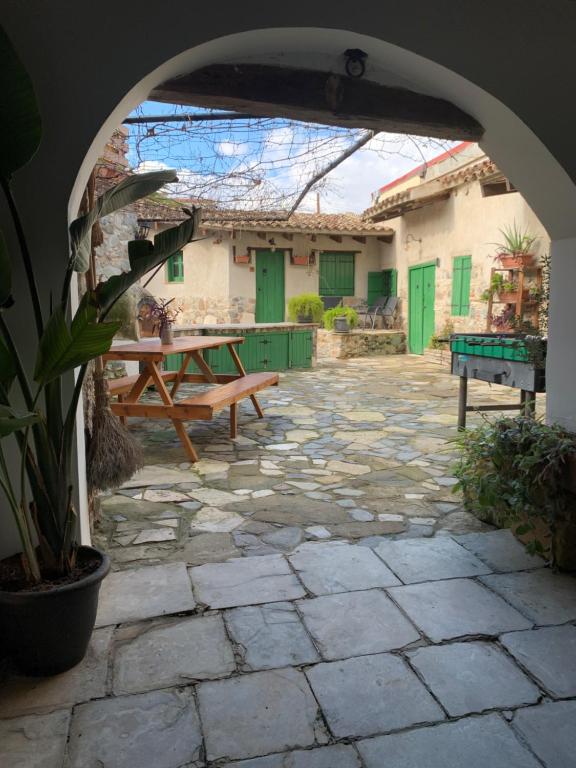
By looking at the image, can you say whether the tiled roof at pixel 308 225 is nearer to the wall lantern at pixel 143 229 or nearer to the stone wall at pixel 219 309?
the stone wall at pixel 219 309

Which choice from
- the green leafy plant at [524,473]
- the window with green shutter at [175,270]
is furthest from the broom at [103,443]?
the window with green shutter at [175,270]

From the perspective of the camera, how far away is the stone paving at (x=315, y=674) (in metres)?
1.61

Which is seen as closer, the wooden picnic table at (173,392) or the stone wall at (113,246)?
the wooden picnic table at (173,392)

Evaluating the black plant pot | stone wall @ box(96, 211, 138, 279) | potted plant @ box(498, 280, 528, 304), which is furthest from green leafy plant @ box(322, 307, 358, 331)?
the black plant pot

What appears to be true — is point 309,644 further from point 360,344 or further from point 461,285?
point 360,344

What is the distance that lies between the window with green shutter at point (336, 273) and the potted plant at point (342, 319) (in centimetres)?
218

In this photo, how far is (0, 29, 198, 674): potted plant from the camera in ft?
5.43

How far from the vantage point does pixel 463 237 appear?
441 inches

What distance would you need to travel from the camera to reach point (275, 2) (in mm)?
2285

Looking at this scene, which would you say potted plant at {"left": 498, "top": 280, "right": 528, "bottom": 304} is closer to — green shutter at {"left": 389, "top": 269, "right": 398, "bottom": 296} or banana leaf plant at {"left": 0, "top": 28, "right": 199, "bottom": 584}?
green shutter at {"left": 389, "top": 269, "right": 398, "bottom": 296}

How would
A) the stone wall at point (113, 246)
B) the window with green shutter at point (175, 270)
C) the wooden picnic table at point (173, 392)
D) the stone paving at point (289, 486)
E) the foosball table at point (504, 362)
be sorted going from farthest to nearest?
1. the window with green shutter at point (175, 270)
2. the stone wall at point (113, 246)
3. the wooden picnic table at point (173, 392)
4. the foosball table at point (504, 362)
5. the stone paving at point (289, 486)

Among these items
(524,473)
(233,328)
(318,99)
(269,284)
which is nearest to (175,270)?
(269,284)

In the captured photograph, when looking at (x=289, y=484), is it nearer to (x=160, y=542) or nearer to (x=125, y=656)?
(x=160, y=542)

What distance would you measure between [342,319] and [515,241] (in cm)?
466
